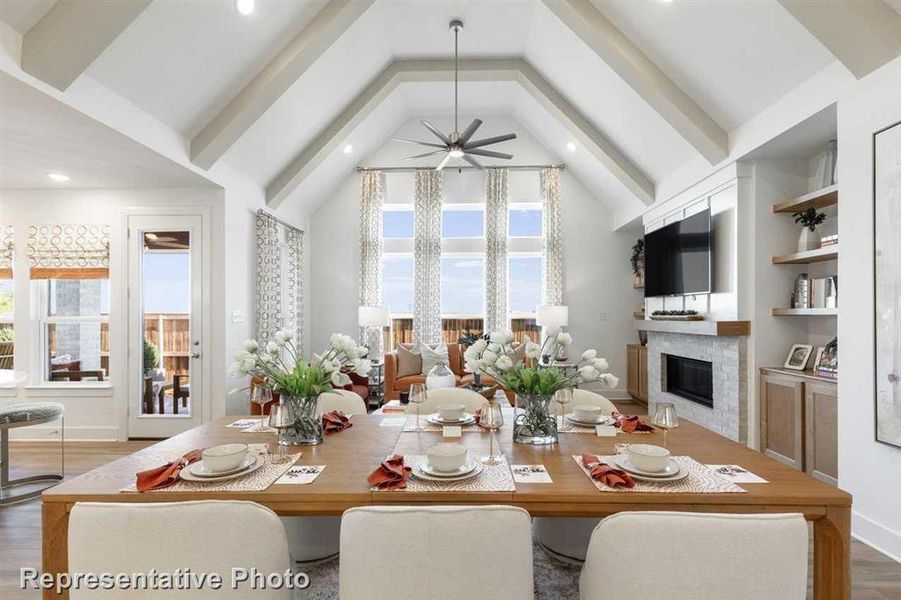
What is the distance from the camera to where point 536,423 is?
1.81m

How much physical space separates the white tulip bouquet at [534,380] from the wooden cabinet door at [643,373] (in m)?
4.50

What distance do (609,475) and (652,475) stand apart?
14 centimetres

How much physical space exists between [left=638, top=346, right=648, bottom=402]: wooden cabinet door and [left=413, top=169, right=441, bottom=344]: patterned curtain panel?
2731 millimetres

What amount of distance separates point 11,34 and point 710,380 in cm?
554

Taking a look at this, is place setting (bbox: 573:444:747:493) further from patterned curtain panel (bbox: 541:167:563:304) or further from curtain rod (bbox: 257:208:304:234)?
patterned curtain panel (bbox: 541:167:563:304)

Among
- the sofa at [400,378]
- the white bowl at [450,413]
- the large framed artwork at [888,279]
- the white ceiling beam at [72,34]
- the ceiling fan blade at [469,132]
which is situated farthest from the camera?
the sofa at [400,378]

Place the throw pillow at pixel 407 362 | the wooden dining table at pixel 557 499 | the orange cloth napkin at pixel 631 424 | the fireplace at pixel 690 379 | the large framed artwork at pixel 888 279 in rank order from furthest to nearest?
1. the throw pillow at pixel 407 362
2. the fireplace at pixel 690 379
3. the large framed artwork at pixel 888 279
4. the orange cloth napkin at pixel 631 424
5. the wooden dining table at pixel 557 499

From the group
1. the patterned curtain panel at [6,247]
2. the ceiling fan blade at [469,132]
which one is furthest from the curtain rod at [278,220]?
the ceiling fan blade at [469,132]

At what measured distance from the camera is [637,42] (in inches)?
143

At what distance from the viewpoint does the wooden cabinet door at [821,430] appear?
297cm

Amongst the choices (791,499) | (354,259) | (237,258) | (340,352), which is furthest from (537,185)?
(791,499)

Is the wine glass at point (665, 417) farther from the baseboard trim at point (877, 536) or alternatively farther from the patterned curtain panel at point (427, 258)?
the patterned curtain panel at point (427, 258)

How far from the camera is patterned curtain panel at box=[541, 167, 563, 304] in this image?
6.57 meters

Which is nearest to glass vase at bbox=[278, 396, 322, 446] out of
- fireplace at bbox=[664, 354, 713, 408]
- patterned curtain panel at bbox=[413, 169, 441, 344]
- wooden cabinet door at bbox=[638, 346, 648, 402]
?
fireplace at bbox=[664, 354, 713, 408]
